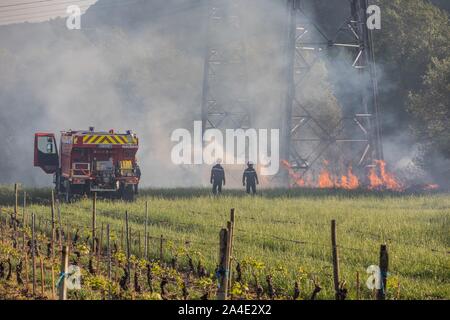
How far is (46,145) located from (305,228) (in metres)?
15.4

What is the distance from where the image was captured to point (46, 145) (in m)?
33.5

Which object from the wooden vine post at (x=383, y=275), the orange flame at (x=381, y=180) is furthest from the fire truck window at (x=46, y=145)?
the wooden vine post at (x=383, y=275)

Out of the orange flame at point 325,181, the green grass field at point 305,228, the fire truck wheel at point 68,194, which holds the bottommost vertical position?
the green grass field at point 305,228

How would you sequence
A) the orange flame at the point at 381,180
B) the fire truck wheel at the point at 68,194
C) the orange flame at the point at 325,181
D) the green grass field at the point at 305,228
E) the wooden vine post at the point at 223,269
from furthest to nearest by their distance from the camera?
the orange flame at the point at 325,181 < the orange flame at the point at 381,180 < the fire truck wheel at the point at 68,194 < the green grass field at the point at 305,228 < the wooden vine post at the point at 223,269

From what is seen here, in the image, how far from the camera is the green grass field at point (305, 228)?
15116 millimetres

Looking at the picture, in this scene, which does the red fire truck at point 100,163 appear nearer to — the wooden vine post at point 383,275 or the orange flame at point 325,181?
the orange flame at point 325,181

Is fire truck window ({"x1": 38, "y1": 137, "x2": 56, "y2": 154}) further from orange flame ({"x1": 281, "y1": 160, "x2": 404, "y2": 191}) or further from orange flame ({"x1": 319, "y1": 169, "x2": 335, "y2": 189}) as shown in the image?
orange flame ({"x1": 319, "y1": 169, "x2": 335, "y2": 189})

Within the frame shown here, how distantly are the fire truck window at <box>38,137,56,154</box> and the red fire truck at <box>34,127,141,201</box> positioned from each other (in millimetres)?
1922

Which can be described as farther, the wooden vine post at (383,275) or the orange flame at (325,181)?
the orange flame at (325,181)

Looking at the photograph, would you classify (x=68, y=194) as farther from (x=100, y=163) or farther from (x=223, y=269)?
(x=223, y=269)

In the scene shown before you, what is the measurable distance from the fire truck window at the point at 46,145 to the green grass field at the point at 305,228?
1602 mm

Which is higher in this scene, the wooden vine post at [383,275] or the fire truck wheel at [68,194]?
the fire truck wheel at [68,194]

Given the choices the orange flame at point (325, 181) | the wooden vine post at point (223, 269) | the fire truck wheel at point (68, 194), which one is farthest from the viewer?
the orange flame at point (325, 181)
